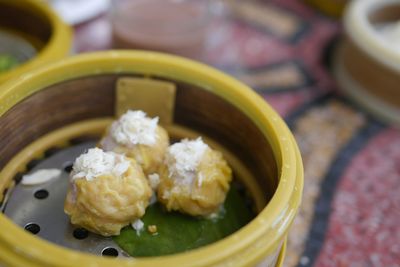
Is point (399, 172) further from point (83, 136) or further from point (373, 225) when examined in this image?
point (83, 136)

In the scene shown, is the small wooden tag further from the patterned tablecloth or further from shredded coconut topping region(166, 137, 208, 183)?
the patterned tablecloth

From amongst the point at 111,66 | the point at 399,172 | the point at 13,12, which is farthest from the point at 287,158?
the point at 13,12

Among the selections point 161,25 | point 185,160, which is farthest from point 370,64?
point 185,160

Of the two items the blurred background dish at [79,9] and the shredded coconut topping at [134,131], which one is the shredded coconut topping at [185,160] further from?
the blurred background dish at [79,9]

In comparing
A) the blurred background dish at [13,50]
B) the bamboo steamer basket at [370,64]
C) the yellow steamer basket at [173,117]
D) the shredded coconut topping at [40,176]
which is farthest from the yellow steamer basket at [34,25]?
the bamboo steamer basket at [370,64]

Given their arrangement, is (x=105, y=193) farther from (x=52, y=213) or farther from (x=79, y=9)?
(x=79, y=9)
